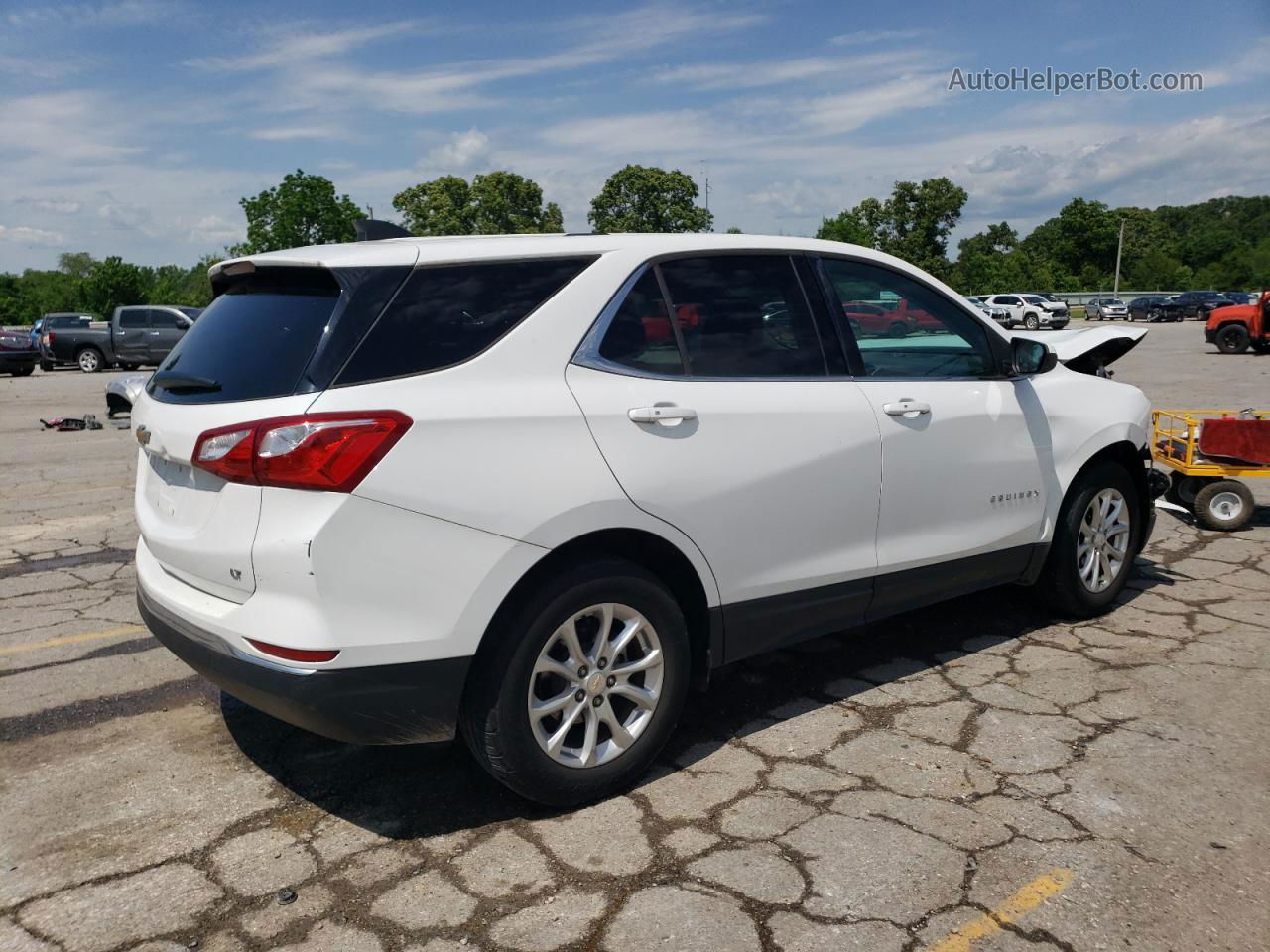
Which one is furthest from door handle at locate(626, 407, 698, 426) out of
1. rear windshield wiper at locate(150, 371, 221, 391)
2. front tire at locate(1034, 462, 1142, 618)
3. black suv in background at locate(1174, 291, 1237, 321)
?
black suv in background at locate(1174, 291, 1237, 321)

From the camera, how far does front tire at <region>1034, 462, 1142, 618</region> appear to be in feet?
15.4

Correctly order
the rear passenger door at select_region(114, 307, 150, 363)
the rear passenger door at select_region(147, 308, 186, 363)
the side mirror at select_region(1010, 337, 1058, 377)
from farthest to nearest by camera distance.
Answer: the rear passenger door at select_region(114, 307, 150, 363)
the rear passenger door at select_region(147, 308, 186, 363)
the side mirror at select_region(1010, 337, 1058, 377)

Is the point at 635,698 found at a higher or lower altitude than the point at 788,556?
Answer: lower

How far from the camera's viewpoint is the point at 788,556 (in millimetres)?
3557

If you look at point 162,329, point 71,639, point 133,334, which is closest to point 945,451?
point 71,639

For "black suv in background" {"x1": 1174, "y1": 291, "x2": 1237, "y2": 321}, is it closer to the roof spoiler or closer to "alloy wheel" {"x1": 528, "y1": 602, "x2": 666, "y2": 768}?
the roof spoiler

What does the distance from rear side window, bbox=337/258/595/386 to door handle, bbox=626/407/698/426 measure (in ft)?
1.47

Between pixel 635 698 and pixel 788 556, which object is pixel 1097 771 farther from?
pixel 635 698

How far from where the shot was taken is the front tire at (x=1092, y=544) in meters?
4.70

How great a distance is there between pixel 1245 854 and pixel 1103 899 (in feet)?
1.77

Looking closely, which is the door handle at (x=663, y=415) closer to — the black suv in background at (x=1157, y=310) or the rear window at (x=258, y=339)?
the rear window at (x=258, y=339)

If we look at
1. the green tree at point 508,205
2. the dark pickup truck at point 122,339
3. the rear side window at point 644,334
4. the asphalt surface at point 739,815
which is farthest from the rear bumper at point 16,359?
the green tree at point 508,205

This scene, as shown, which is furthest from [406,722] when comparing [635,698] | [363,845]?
[635,698]

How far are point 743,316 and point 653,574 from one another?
3.29 ft
